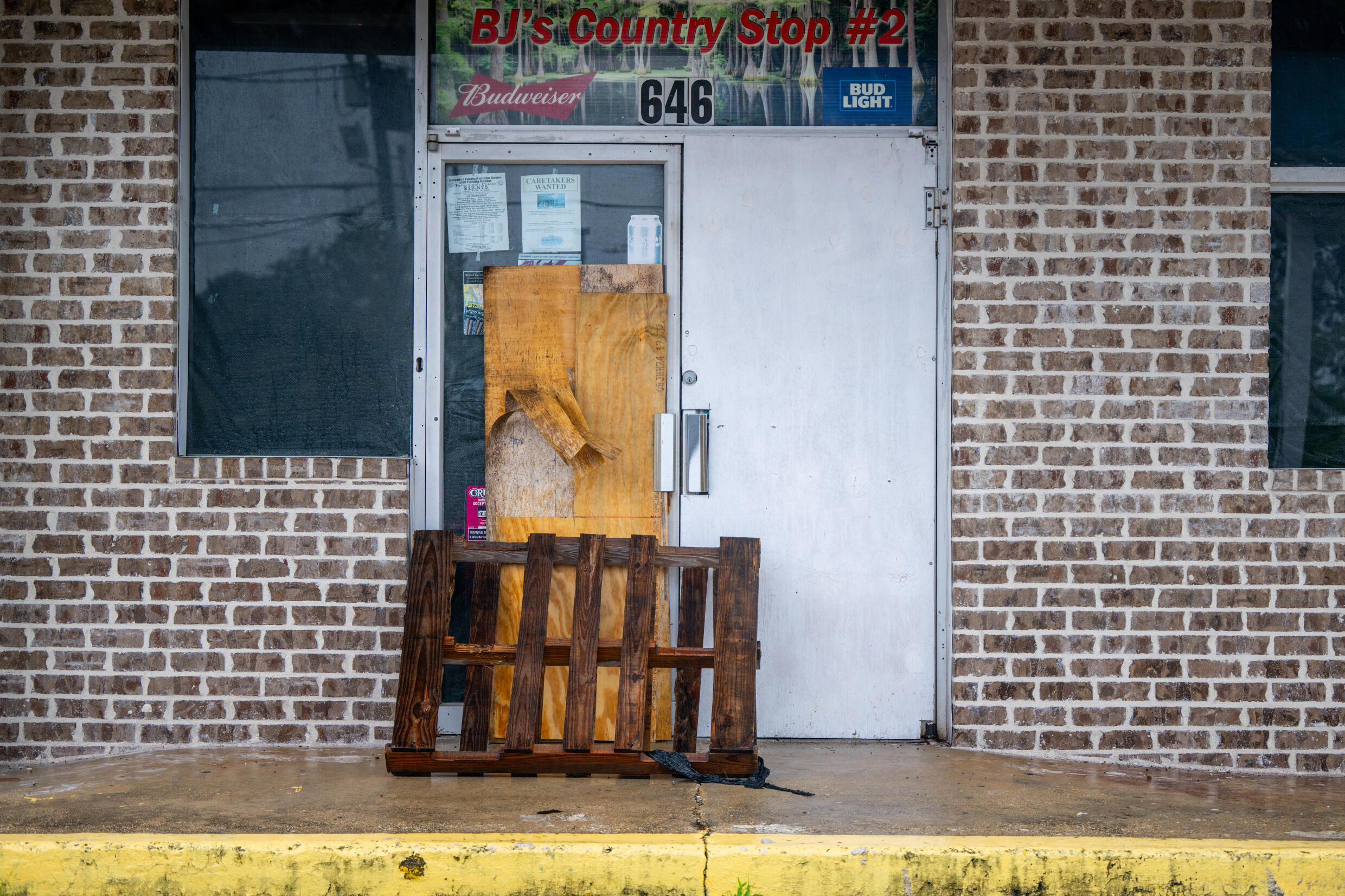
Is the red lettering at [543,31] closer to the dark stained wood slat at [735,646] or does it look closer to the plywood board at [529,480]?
the plywood board at [529,480]

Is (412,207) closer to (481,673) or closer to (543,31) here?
(543,31)

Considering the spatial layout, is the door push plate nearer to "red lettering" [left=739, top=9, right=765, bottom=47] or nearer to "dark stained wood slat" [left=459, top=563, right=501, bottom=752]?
"dark stained wood slat" [left=459, top=563, right=501, bottom=752]

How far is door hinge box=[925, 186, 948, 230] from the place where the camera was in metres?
4.46

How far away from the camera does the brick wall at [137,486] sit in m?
4.32

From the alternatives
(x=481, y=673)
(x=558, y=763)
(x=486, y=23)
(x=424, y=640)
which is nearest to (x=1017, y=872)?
(x=558, y=763)

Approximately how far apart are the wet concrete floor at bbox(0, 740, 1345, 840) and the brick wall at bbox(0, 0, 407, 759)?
0.27 meters

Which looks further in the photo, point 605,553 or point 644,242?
point 644,242

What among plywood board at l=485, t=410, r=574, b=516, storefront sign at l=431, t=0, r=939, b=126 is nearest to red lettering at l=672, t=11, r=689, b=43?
storefront sign at l=431, t=0, r=939, b=126

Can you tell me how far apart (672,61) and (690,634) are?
8.20 ft

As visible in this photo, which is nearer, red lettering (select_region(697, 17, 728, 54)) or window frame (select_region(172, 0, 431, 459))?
window frame (select_region(172, 0, 431, 459))

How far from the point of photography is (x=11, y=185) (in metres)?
4.34

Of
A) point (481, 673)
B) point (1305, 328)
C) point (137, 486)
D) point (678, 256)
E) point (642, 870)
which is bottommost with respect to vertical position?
point (642, 870)

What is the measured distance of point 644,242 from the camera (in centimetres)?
451

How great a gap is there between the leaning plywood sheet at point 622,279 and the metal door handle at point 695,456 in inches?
23.5
